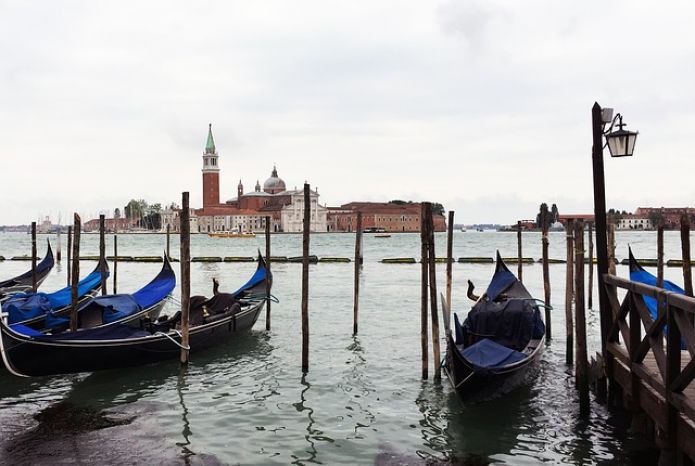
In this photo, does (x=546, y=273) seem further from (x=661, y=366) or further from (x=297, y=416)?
(x=661, y=366)

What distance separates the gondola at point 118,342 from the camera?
5770 mm

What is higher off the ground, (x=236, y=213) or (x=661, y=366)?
(x=236, y=213)

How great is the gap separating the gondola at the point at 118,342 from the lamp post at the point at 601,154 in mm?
4344

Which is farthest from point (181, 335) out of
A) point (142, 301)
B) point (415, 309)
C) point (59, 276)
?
point (59, 276)

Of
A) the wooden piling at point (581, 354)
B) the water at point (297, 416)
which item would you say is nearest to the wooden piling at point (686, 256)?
the water at point (297, 416)

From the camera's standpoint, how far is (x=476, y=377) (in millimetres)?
5125

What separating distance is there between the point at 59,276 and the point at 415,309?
1446 cm

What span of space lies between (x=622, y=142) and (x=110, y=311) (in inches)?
245

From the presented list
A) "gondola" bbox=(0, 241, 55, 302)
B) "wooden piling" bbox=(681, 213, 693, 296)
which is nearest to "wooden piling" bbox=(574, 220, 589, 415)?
"wooden piling" bbox=(681, 213, 693, 296)

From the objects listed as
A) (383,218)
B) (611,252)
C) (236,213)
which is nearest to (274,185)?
(236,213)

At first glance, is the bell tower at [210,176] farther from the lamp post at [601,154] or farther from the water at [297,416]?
the lamp post at [601,154]

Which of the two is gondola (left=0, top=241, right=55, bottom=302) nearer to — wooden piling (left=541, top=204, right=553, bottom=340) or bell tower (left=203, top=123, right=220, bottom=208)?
wooden piling (left=541, top=204, right=553, bottom=340)

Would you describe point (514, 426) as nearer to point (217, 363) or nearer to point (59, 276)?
point (217, 363)

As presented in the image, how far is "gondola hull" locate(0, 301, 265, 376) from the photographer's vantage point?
18.8 feet
